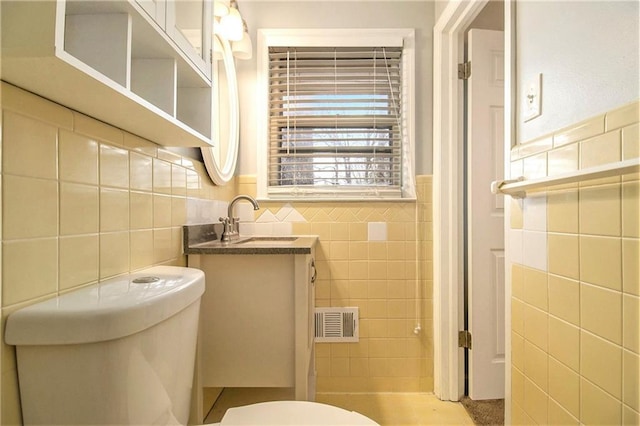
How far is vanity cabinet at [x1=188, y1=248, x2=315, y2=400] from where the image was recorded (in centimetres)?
113

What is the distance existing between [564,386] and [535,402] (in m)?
0.15

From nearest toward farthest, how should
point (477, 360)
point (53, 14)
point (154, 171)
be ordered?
point (53, 14)
point (154, 171)
point (477, 360)

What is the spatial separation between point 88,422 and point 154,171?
27.4 inches

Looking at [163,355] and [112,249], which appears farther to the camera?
[112,249]

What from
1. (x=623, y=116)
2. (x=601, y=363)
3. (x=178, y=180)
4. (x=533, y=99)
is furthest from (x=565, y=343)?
(x=178, y=180)

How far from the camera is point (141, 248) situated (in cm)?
91

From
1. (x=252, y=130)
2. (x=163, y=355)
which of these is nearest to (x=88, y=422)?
(x=163, y=355)

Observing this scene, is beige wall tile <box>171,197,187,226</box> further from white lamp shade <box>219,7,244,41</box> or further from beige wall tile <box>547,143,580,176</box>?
beige wall tile <box>547,143,580,176</box>

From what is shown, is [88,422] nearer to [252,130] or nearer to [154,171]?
[154,171]

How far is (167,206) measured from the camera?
1059 millimetres

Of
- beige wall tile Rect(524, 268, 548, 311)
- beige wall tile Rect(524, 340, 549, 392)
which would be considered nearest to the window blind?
beige wall tile Rect(524, 268, 548, 311)

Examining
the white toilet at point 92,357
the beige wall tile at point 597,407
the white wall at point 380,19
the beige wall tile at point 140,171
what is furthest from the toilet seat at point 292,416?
the white wall at point 380,19

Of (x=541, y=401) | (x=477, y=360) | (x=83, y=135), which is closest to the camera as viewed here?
(x=83, y=135)

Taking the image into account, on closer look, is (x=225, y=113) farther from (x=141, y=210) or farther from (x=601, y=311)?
(x=601, y=311)
